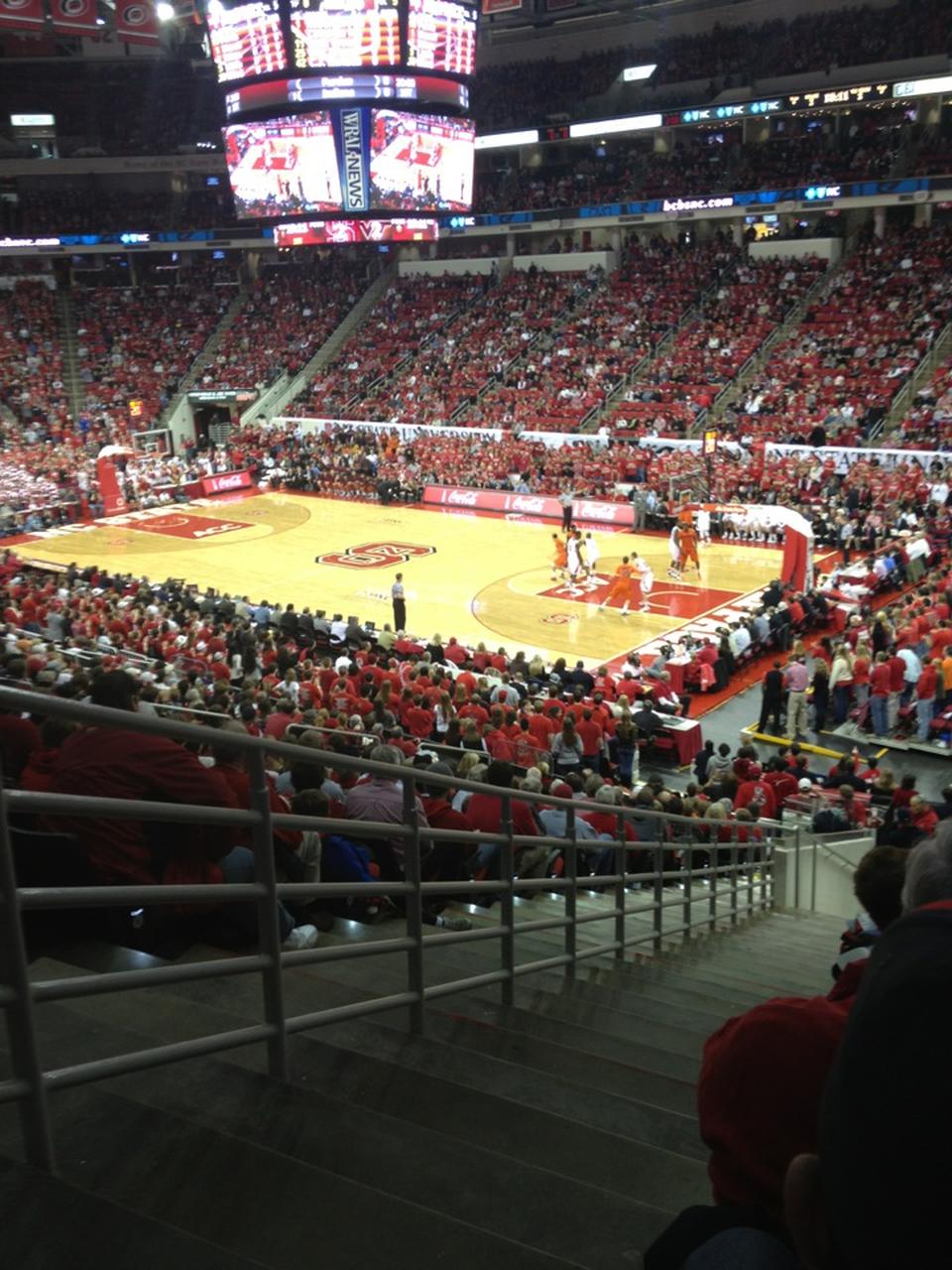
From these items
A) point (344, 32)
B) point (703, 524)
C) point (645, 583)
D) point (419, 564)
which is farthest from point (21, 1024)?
point (703, 524)

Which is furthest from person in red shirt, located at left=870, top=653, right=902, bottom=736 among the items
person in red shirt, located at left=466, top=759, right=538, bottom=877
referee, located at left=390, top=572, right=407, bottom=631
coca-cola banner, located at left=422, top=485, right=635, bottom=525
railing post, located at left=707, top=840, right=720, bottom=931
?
coca-cola banner, located at left=422, top=485, right=635, bottom=525

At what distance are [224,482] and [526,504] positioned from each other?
38.4 feet

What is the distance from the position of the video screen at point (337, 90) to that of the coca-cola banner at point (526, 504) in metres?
11.6

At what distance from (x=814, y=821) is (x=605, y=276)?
125 feet

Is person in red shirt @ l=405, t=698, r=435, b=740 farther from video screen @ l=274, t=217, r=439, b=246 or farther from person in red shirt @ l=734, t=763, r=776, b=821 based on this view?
video screen @ l=274, t=217, r=439, b=246

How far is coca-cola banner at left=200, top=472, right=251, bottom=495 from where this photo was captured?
39844 mm

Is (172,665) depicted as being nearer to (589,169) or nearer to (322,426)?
(322,426)

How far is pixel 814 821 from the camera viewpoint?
1173 centimetres

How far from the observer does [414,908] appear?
3.98 metres

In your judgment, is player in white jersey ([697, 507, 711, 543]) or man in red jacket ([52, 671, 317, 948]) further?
player in white jersey ([697, 507, 711, 543])

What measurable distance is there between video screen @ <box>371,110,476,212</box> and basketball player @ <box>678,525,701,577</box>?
1049 centimetres

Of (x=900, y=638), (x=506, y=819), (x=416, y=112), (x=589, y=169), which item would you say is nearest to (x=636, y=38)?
(x=589, y=169)

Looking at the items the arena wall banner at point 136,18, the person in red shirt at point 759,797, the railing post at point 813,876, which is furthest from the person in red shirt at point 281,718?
the arena wall banner at point 136,18

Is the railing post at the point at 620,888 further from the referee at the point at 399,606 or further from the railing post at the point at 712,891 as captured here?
the referee at the point at 399,606
